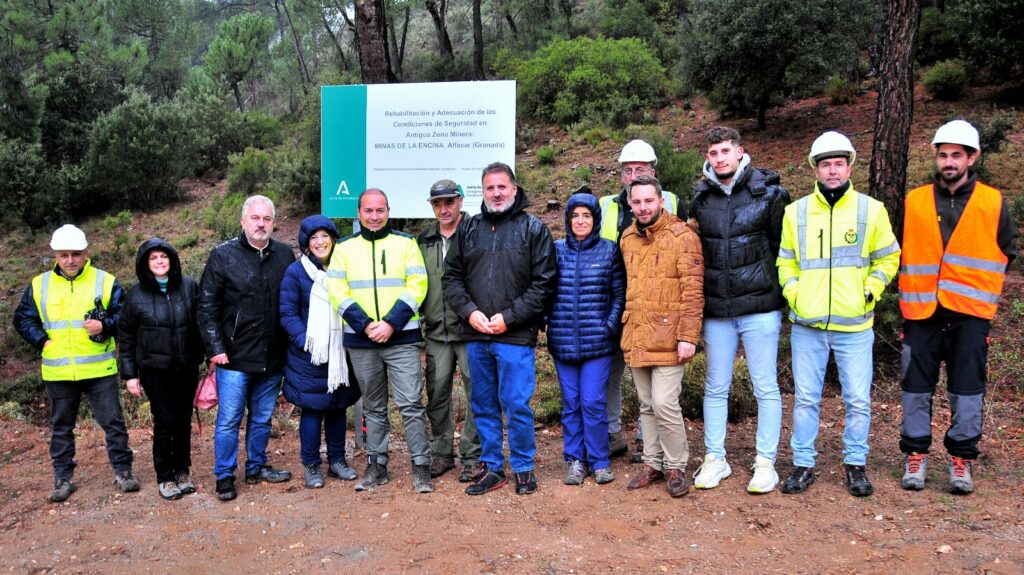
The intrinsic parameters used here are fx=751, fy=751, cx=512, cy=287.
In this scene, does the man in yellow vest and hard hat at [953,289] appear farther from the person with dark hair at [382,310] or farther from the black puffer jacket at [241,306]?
the black puffer jacket at [241,306]

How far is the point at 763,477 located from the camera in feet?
15.5

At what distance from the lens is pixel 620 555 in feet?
13.3

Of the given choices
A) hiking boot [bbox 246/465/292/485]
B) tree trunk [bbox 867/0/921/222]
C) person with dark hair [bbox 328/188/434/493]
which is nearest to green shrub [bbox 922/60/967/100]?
tree trunk [bbox 867/0/921/222]

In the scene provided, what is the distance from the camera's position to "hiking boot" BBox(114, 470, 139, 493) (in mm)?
5449

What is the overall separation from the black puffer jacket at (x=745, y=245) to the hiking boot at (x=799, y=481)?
108cm

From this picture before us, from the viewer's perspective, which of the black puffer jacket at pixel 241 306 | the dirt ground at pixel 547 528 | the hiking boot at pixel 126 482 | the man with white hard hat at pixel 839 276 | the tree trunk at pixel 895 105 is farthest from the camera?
the tree trunk at pixel 895 105

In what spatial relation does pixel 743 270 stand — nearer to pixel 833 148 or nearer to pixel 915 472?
pixel 833 148

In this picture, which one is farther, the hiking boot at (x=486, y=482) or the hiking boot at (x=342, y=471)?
the hiking boot at (x=342, y=471)

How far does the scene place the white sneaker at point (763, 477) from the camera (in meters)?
4.70

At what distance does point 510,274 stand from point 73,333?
3.14 meters

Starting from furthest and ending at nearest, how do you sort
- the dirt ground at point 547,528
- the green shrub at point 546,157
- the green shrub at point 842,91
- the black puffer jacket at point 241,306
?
the green shrub at point 842,91 < the green shrub at point 546,157 < the black puffer jacket at point 241,306 < the dirt ground at point 547,528

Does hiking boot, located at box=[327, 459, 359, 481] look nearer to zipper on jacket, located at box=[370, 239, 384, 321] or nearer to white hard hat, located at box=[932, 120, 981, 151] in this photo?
zipper on jacket, located at box=[370, 239, 384, 321]

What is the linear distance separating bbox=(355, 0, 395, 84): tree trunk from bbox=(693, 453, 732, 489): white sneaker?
16.7 ft

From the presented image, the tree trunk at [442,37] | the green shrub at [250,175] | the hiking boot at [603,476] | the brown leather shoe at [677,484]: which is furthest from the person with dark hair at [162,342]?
the tree trunk at [442,37]
